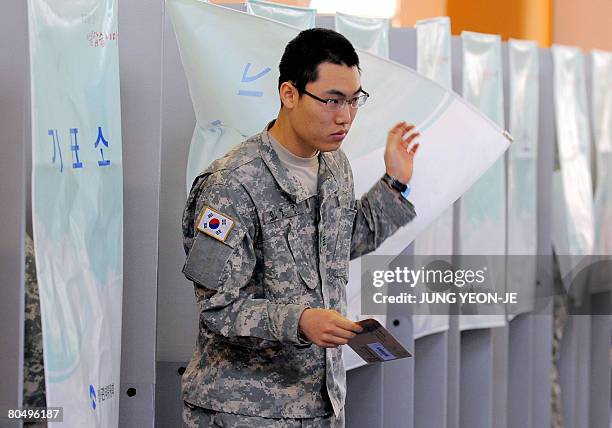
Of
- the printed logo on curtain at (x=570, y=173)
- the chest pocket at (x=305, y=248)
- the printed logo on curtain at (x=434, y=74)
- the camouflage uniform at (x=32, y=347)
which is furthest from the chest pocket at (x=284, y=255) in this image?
the printed logo on curtain at (x=570, y=173)

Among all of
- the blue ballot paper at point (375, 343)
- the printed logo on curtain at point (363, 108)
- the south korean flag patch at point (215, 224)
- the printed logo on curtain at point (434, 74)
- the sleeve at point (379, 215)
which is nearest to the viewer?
the blue ballot paper at point (375, 343)

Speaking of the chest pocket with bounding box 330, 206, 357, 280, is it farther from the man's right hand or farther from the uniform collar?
the man's right hand

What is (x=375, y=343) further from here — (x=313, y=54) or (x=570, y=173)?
(x=570, y=173)

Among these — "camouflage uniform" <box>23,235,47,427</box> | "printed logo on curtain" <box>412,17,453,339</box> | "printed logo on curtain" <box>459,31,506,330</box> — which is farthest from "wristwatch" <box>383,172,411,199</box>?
"printed logo on curtain" <box>459,31,506,330</box>

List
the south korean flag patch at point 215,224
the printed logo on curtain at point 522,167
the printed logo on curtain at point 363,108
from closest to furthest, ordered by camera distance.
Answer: the south korean flag patch at point 215,224 → the printed logo on curtain at point 363,108 → the printed logo on curtain at point 522,167

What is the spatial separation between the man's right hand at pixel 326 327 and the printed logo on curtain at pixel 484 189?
5.47 ft

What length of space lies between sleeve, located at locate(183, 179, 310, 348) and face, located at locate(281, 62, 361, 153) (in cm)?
17

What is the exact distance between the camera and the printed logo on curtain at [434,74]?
10.4 ft

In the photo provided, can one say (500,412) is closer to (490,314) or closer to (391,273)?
(490,314)

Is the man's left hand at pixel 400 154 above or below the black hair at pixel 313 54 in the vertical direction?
below

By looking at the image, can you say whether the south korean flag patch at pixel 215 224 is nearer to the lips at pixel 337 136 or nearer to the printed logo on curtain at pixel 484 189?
the lips at pixel 337 136

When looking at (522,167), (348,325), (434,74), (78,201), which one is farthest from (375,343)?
(522,167)

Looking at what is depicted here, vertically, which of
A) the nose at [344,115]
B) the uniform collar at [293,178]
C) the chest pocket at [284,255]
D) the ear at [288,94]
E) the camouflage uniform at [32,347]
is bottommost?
the camouflage uniform at [32,347]

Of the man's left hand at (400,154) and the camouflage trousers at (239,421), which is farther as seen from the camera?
the man's left hand at (400,154)
